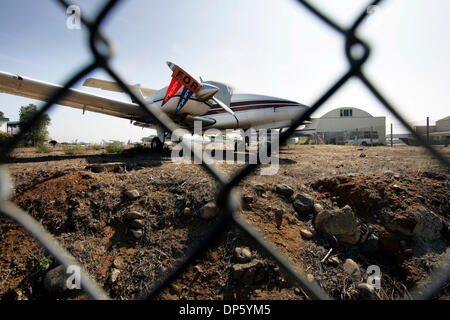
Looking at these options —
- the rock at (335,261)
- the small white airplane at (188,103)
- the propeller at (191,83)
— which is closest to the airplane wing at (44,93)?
the small white airplane at (188,103)

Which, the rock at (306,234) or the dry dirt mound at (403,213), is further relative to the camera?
the rock at (306,234)

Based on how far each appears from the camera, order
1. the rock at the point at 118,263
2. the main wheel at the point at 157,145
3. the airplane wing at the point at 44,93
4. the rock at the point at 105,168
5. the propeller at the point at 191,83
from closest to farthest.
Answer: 1. the rock at the point at 118,263
2. the rock at the point at 105,168
3. the airplane wing at the point at 44,93
4. the propeller at the point at 191,83
5. the main wheel at the point at 157,145

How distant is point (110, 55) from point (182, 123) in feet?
23.7

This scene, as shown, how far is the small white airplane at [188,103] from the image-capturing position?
594 cm

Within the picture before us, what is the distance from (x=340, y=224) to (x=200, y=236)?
1.36 metres

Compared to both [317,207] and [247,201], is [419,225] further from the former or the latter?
[247,201]

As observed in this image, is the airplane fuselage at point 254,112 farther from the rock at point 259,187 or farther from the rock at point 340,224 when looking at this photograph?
the rock at point 340,224

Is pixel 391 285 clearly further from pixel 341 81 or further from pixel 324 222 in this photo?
pixel 341 81

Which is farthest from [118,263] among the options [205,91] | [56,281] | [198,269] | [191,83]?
[205,91]

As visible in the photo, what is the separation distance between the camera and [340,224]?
2143 mm

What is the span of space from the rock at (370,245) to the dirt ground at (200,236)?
2 cm

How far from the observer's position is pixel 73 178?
8.94 feet
